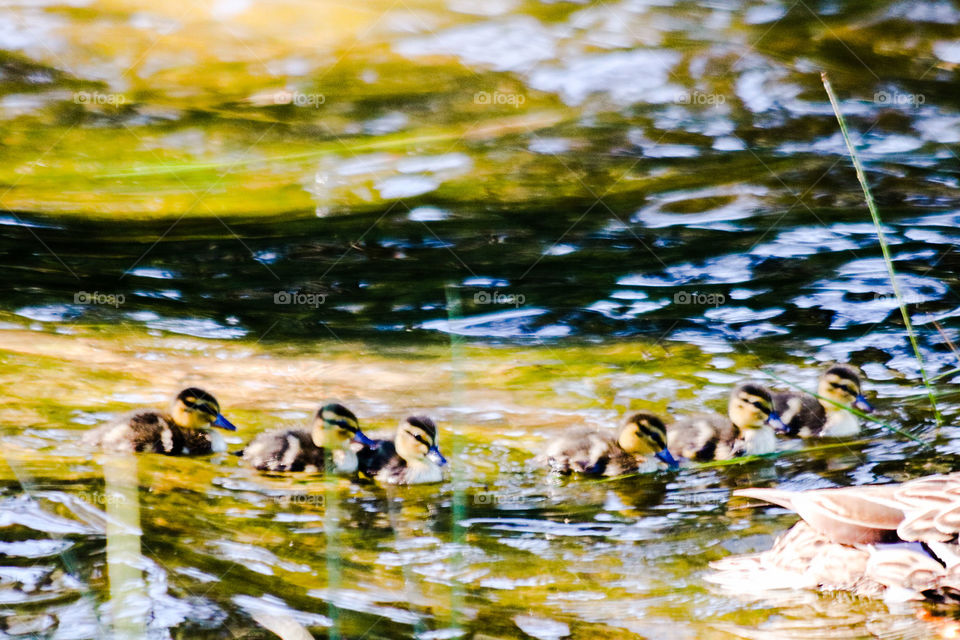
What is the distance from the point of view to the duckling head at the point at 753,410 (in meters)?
2.10

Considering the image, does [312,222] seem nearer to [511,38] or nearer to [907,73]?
[511,38]

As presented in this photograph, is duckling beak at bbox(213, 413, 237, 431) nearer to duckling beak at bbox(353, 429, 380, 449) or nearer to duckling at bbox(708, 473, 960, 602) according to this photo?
duckling beak at bbox(353, 429, 380, 449)

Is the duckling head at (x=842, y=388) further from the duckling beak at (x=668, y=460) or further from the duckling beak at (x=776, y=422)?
the duckling beak at (x=668, y=460)

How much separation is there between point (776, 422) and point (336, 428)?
3.56 feet

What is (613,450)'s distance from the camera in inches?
79.7

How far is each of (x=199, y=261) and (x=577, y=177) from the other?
1025 mm

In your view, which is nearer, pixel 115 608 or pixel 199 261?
pixel 115 608

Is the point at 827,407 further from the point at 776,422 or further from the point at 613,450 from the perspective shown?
the point at 613,450

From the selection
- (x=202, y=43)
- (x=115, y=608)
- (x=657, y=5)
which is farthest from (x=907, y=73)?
(x=115, y=608)

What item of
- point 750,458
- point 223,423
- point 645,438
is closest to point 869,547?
point 750,458

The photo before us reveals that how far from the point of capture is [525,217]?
2277mm

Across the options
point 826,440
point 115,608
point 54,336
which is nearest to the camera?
point 115,608

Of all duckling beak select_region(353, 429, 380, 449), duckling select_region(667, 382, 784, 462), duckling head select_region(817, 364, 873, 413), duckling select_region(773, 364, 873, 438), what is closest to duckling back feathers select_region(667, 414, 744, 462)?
duckling select_region(667, 382, 784, 462)

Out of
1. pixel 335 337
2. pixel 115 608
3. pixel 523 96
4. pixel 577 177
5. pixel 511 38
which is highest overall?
pixel 511 38
